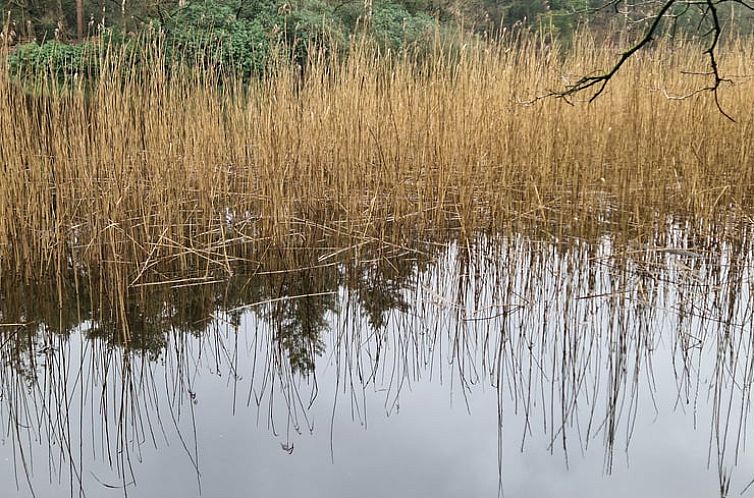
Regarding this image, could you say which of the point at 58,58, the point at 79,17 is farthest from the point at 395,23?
the point at 58,58

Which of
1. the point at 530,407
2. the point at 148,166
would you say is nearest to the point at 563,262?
the point at 530,407

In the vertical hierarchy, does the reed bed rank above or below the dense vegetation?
below

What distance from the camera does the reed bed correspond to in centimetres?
241

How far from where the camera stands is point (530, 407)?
1.65m

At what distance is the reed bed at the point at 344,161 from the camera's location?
2.41m

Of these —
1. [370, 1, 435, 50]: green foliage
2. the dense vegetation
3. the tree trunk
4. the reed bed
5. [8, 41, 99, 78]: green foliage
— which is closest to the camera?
[8, 41, 99, 78]: green foliage

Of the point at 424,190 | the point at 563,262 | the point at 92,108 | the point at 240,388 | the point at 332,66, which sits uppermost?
the point at 332,66

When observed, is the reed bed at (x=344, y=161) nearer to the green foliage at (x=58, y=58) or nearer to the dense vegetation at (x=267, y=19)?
the green foliage at (x=58, y=58)

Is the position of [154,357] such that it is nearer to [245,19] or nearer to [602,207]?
[602,207]

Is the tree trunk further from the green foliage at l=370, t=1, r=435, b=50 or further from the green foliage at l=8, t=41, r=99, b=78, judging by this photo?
the green foliage at l=370, t=1, r=435, b=50

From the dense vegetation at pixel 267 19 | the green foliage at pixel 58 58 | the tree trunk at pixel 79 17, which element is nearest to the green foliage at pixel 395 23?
the dense vegetation at pixel 267 19

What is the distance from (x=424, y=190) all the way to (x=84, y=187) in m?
1.27

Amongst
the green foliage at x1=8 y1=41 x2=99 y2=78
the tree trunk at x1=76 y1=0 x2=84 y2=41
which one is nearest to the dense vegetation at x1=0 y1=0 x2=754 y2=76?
the tree trunk at x1=76 y1=0 x2=84 y2=41

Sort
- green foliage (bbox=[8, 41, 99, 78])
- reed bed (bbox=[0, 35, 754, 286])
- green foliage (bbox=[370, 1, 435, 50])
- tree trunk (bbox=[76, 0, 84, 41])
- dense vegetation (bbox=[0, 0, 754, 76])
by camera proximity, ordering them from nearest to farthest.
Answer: green foliage (bbox=[8, 41, 99, 78]) → reed bed (bbox=[0, 35, 754, 286]) → tree trunk (bbox=[76, 0, 84, 41]) → dense vegetation (bbox=[0, 0, 754, 76]) → green foliage (bbox=[370, 1, 435, 50])
